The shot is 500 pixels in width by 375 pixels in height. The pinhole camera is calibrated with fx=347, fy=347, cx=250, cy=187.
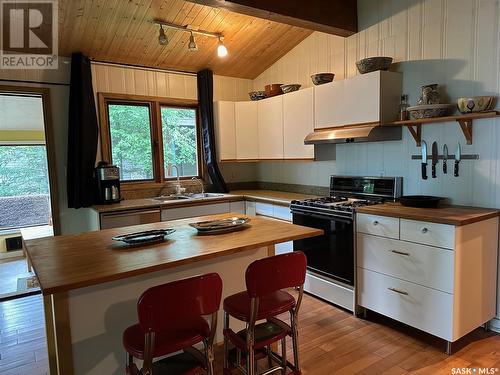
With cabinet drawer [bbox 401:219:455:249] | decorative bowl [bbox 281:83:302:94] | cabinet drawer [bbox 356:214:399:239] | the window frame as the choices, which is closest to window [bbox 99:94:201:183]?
the window frame

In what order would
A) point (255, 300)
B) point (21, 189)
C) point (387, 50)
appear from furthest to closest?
point (21, 189) → point (387, 50) → point (255, 300)

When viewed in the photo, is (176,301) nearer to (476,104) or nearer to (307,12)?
(476,104)

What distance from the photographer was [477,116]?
2426mm

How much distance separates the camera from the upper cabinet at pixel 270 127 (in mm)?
4027

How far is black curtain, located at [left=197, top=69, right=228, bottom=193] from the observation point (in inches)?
170

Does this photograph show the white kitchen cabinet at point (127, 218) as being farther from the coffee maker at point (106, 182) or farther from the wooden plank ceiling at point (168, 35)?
the wooden plank ceiling at point (168, 35)

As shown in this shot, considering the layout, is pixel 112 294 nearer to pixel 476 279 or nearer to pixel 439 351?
pixel 439 351

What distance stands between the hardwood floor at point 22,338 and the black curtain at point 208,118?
2336 mm

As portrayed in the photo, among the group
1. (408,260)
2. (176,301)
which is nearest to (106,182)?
(176,301)

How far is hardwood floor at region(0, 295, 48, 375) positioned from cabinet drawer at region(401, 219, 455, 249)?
102 inches

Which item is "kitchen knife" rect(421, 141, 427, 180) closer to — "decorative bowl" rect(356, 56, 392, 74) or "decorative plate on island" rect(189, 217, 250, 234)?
"decorative bowl" rect(356, 56, 392, 74)

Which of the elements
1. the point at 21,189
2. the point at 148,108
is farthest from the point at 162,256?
the point at 21,189

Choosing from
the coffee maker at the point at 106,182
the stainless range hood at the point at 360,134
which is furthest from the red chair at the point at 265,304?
the coffee maker at the point at 106,182

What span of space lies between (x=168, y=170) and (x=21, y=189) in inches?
132
